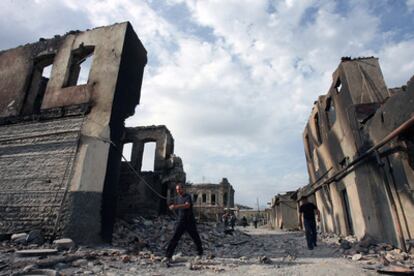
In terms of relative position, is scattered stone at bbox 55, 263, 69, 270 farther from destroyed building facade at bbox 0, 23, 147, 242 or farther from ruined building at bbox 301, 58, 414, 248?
ruined building at bbox 301, 58, 414, 248

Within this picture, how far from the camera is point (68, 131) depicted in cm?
648

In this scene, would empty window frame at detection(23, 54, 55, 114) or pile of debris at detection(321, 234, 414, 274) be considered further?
empty window frame at detection(23, 54, 55, 114)

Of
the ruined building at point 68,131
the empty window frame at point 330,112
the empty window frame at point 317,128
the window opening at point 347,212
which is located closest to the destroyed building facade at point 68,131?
the ruined building at point 68,131

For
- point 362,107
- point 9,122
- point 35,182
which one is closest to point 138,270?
point 35,182

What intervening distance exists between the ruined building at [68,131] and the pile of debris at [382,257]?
536cm

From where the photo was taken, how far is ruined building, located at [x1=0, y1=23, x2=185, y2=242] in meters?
5.79

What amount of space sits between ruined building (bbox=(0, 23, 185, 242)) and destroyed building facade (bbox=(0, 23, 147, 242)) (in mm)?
22

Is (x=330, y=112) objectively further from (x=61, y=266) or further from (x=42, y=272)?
(x=42, y=272)

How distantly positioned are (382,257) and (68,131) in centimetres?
762

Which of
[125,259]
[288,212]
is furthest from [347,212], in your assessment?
[288,212]

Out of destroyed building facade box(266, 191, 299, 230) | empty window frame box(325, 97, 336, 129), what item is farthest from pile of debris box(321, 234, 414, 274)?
destroyed building facade box(266, 191, 299, 230)

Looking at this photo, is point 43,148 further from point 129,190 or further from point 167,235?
point 129,190

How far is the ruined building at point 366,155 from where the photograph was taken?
5.57m

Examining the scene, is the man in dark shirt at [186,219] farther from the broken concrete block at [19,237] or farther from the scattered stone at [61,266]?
the broken concrete block at [19,237]
